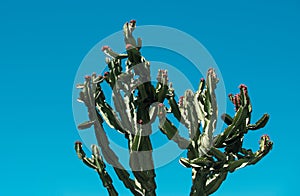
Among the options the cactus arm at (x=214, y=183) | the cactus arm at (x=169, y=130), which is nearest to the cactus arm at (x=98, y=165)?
the cactus arm at (x=169, y=130)

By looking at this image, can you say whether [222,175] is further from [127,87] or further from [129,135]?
[127,87]

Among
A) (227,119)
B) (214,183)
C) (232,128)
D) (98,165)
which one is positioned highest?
(227,119)

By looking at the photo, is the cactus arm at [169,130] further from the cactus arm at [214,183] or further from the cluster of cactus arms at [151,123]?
the cactus arm at [214,183]

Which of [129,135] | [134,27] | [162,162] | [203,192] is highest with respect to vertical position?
[134,27]

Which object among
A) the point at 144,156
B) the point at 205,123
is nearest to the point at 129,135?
the point at 144,156

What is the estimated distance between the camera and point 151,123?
6457 millimetres

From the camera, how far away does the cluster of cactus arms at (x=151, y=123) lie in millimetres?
6152

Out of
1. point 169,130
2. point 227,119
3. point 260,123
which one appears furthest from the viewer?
point 227,119

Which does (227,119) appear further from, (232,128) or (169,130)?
(169,130)

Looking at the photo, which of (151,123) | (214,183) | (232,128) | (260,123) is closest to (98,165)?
(151,123)

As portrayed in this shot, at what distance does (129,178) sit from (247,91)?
2159 millimetres

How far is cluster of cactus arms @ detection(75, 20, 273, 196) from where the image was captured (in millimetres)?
6152

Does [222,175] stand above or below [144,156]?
below

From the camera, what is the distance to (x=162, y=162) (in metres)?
6.42
